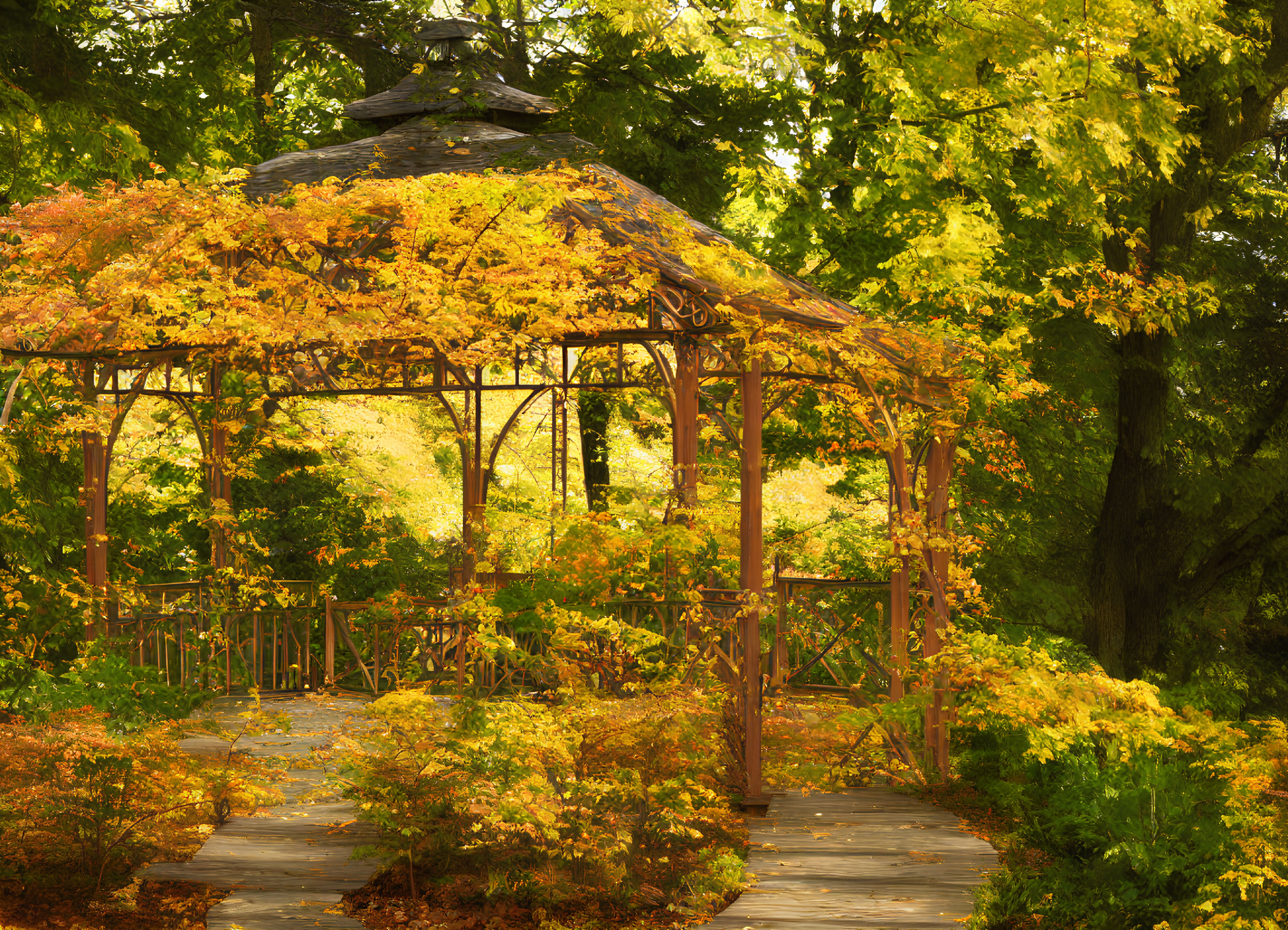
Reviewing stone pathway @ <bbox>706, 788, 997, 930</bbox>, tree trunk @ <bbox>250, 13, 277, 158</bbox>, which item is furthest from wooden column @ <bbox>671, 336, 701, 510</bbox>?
tree trunk @ <bbox>250, 13, 277, 158</bbox>

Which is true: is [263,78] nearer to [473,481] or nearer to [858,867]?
[473,481]

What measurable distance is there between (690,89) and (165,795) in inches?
479

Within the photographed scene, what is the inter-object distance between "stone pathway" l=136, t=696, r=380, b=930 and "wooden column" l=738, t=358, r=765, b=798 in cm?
279

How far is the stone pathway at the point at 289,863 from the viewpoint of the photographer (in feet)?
21.8

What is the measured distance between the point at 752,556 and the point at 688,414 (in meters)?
1.43

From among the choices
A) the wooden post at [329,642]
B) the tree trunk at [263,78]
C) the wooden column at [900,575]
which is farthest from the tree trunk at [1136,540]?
the tree trunk at [263,78]

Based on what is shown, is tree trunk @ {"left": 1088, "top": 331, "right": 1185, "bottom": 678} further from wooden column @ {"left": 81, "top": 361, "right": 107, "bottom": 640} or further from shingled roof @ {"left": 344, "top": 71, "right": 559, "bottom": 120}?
wooden column @ {"left": 81, "top": 361, "right": 107, "bottom": 640}

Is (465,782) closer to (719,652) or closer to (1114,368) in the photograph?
(719,652)

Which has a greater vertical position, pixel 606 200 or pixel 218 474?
pixel 606 200

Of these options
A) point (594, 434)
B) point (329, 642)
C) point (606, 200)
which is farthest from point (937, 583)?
point (594, 434)

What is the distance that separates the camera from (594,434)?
19.7 metres

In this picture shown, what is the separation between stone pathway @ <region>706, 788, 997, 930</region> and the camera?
6.66 m

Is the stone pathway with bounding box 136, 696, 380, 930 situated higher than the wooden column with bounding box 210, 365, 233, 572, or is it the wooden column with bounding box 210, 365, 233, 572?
the wooden column with bounding box 210, 365, 233, 572

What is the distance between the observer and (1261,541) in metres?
14.9
